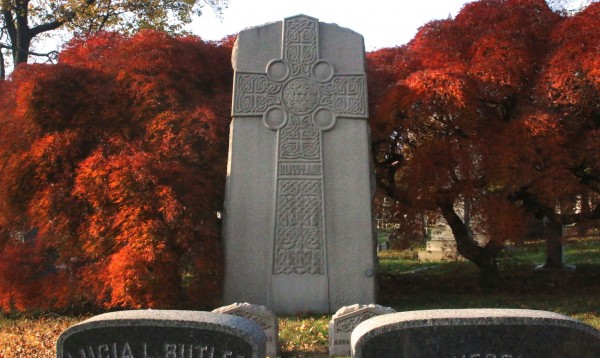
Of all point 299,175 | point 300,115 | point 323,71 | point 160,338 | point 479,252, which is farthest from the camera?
point 479,252

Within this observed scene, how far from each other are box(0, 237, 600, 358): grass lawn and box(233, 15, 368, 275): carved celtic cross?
893 millimetres

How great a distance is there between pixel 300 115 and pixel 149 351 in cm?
479

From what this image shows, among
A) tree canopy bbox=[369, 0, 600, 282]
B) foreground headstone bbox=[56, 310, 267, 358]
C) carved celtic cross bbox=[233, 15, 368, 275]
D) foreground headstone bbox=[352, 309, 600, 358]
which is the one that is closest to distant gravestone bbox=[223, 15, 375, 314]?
carved celtic cross bbox=[233, 15, 368, 275]

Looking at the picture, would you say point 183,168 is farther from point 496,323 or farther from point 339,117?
point 496,323

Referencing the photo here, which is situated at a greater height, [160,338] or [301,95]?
[301,95]

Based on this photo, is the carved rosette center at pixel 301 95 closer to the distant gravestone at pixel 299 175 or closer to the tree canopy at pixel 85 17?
the distant gravestone at pixel 299 175

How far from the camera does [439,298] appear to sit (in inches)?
363

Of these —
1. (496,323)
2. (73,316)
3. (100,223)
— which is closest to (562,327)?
(496,323)

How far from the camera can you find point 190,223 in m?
7.72

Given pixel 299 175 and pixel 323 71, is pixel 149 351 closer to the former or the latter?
pixel 299 175

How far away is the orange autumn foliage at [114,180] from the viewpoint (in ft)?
25.1

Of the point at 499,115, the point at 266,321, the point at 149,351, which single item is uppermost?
the point at 499,115

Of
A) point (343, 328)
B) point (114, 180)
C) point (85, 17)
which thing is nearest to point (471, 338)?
point (343, 328)

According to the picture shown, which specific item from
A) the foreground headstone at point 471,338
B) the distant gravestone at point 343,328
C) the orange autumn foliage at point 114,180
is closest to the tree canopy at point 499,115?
the orange autumn foliage at point 114,180
